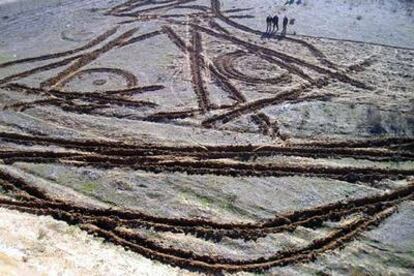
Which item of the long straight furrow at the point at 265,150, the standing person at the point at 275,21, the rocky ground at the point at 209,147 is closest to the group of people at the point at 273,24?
the standing person at the point at 275,21

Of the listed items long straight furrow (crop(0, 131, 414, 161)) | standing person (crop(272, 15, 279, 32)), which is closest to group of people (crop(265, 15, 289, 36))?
standing person (crop(272, 15, 279, 32))

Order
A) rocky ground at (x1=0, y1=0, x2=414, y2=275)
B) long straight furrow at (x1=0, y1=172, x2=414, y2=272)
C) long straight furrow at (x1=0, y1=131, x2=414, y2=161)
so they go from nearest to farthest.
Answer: long straight furrow at (x1=0, y1=172, x2=414, y2=272), rocky ground at (x1=0, y1=0, x2=414, y2=275), long straight furrow at (x1=0, y1=131, x2=414, y2=161)

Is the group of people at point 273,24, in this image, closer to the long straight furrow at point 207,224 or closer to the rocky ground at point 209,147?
the rocky ground at point 209,147

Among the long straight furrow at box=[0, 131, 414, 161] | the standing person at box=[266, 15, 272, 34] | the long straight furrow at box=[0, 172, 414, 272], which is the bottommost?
the long straight furrow at box=[0, 172, 414, 272]

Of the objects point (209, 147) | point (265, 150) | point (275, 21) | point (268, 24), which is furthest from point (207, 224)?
point (268, 24)

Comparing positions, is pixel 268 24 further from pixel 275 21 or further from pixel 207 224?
pixel 207 224

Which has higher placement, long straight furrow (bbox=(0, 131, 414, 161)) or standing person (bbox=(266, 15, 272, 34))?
standing person (bbox=(266, 15, 272, 34))

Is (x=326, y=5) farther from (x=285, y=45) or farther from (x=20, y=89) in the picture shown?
(x=20, y=89)

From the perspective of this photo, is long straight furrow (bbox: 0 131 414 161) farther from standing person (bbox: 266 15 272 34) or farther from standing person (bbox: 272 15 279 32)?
standing person (bbox: 266 15 272 34)
